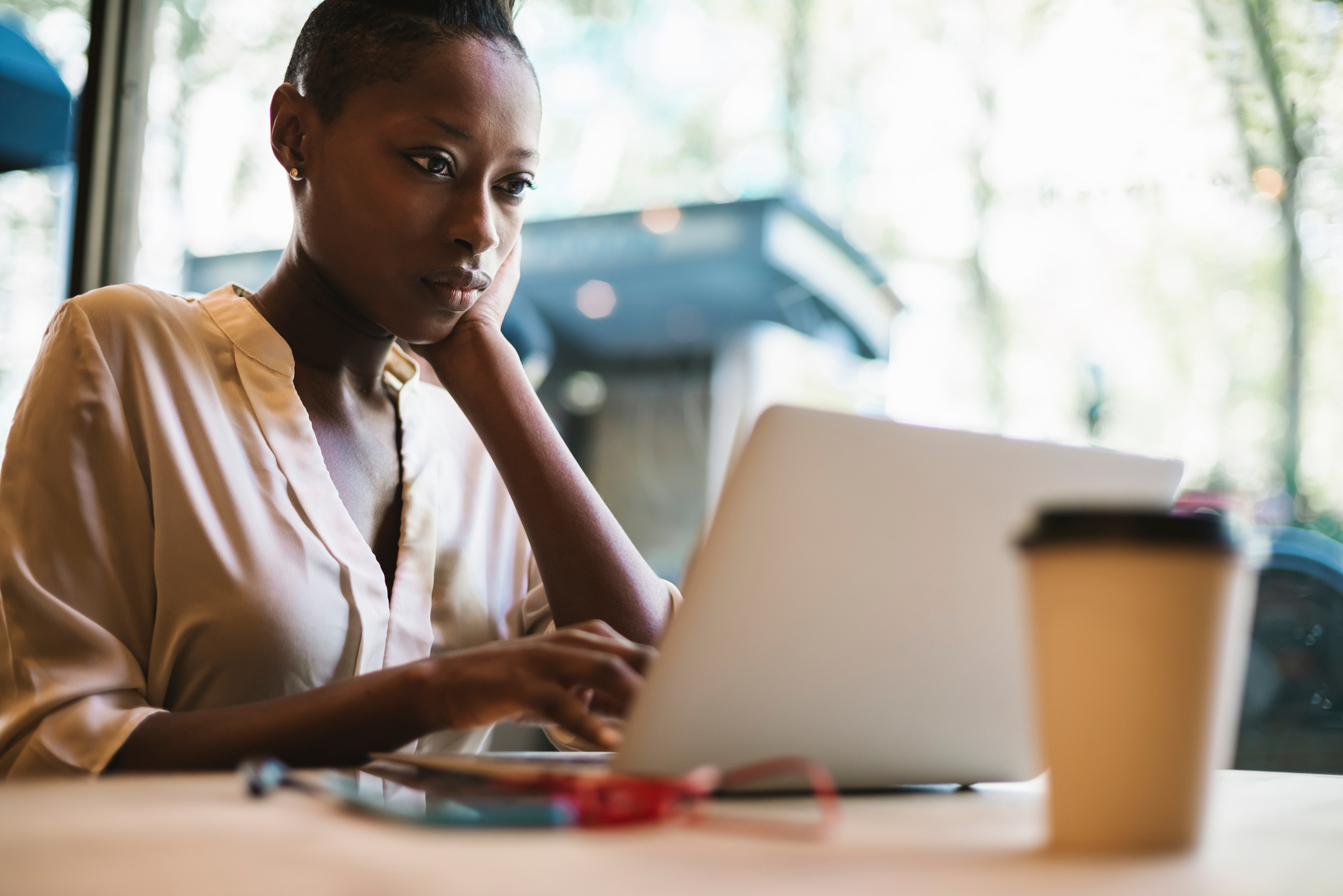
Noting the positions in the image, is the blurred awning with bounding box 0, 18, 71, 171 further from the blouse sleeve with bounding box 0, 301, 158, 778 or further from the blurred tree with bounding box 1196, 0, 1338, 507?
the blurred tree with bounding box 1196, 0, 1338, 507

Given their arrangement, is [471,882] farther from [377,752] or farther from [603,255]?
[603,255]

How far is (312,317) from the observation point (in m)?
1.30

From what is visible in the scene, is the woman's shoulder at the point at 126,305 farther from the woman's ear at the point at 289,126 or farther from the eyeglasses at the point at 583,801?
the eyeglasses at the point at 583,801

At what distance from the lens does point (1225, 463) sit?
2633mm

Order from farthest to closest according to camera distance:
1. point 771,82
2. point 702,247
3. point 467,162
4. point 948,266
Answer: point 702,247 < point 771,82 < point 948,266 < point 467,162

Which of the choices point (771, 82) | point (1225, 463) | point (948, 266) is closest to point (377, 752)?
point (1225, 463)

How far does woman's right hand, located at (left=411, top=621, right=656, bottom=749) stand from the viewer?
704mm

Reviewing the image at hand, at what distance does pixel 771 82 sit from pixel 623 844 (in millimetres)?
3198

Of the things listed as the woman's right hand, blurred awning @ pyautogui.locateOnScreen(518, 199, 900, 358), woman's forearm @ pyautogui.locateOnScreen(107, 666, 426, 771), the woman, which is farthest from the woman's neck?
blurred awning @ pyautogui.locateOnScreen(518, 199, 900, 358)

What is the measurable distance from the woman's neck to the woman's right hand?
2.09 feet

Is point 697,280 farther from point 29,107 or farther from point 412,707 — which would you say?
point 412,707

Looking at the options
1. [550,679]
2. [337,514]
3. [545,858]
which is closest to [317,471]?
[337,514]

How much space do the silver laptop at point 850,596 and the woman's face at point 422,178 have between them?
70cm

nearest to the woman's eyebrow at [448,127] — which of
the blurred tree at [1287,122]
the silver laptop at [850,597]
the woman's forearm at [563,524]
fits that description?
the woman's forearm at [563,524]
